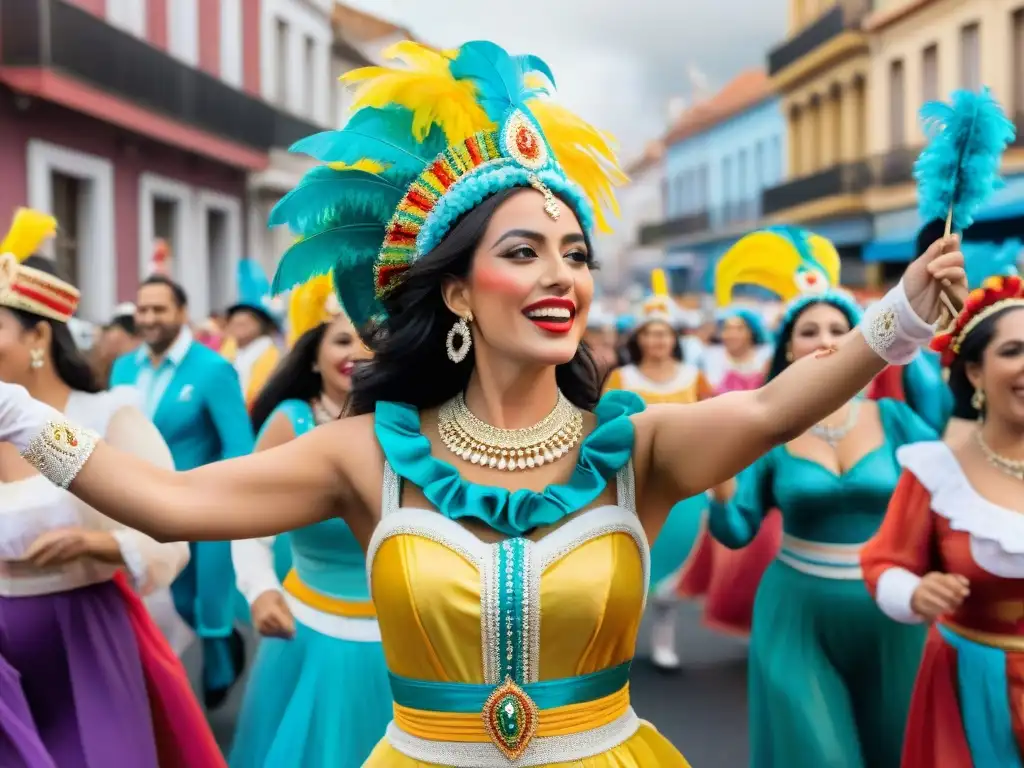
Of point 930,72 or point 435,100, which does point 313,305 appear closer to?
point 435,100

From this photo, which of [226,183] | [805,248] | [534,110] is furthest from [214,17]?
[534,110]

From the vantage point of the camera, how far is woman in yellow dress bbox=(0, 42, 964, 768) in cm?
260

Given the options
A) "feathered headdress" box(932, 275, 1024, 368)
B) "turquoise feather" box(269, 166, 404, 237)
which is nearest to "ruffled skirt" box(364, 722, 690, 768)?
"turquoise feather" box(269, 166, 404, 237)

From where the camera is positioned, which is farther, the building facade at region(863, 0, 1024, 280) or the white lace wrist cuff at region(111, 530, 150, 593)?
the building facade at region(863, 0, 1024, 280)

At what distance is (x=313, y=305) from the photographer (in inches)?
199

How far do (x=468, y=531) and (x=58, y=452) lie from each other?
805mm

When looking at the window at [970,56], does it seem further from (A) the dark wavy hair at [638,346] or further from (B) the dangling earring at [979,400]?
(B) the dangling earring at [979,400]

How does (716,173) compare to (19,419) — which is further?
(716,173)

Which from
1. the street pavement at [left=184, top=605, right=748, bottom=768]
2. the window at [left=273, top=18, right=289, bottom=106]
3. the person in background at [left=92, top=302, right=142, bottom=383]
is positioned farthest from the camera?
the window at [left=273, top=18, right=289, bottom=106]

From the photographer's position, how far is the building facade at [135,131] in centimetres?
1600

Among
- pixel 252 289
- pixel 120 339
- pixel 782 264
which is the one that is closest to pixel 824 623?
pixel 782 264

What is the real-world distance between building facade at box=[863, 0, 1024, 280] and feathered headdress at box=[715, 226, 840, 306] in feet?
48.0

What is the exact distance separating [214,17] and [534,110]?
2092cm

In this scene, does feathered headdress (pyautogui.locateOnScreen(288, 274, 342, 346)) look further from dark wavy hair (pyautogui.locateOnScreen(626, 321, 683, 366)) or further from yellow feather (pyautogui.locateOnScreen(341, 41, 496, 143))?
dark wavy hair (pyautogui.locateOnScreen(626, 321, 683, 366))
